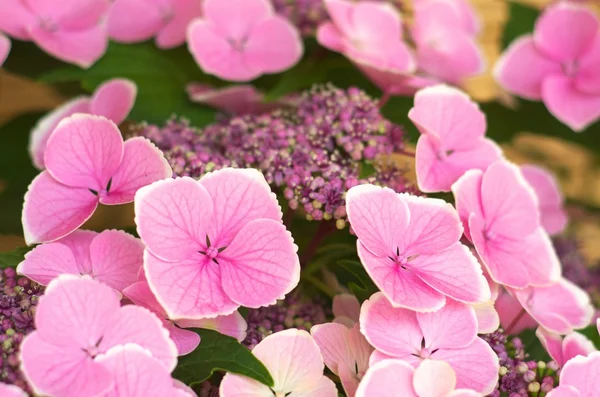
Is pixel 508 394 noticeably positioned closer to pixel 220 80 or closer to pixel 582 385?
pixel 582 385

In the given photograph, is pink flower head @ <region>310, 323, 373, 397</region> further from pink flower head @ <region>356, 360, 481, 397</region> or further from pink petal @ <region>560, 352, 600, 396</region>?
pink petal @ <region>560, 352, 600, 396</region>

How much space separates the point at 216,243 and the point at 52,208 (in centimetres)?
14

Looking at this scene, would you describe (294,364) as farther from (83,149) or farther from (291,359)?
(83,149)

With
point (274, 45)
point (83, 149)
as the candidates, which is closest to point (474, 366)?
point (83, 149)

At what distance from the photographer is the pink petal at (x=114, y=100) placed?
672mm

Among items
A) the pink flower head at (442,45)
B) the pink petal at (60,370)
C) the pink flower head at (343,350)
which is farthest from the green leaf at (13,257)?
the pink flower head at (442,45)

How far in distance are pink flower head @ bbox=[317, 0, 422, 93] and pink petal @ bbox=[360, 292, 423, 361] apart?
0.99 feet

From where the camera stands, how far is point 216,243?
0.50m

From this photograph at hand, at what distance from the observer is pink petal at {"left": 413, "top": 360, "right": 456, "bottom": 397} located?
465 mm

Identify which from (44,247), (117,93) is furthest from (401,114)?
(44,247)

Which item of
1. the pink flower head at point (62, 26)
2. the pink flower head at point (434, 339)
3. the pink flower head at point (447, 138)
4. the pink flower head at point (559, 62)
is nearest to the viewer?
the pink flower head at point (434, 339)

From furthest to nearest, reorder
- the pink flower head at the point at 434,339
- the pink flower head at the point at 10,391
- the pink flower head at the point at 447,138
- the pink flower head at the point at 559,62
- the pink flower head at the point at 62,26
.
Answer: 1. the pink flower head at the point at 559,62
2. the pink flower head at the point at 62,26
3. the pink flower head at the point at 447,138
4. the pink flower head at the point at 434,339
5. the pink flower head at the point at 10,391

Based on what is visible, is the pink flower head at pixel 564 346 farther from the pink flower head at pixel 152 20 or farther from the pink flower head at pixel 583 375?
the pink flower head at pixel 152 20

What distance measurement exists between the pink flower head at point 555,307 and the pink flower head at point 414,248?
0.31 ft
